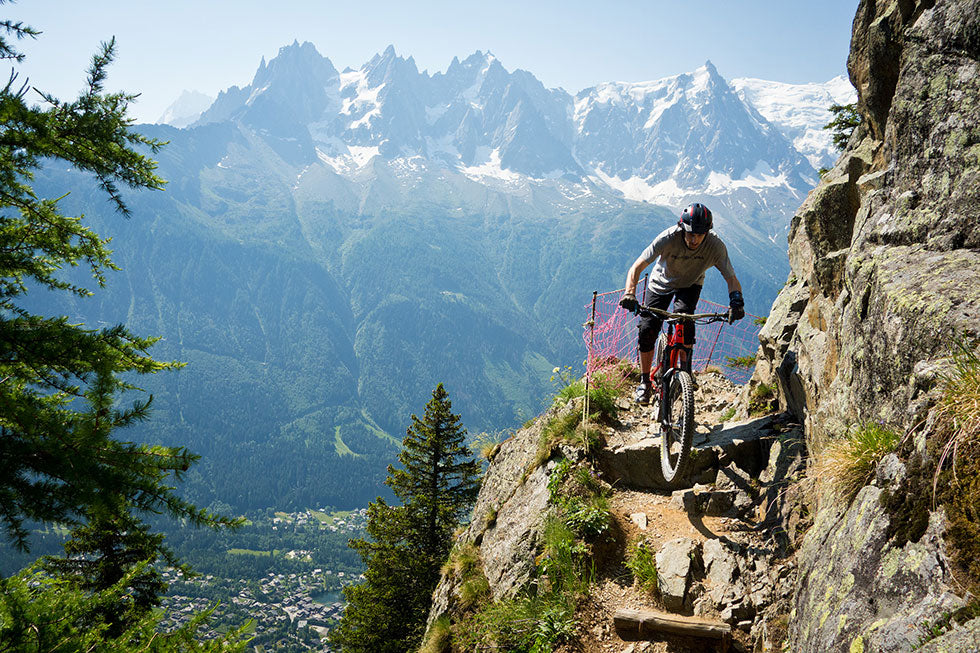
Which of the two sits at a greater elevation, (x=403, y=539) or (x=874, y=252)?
(x=874, y=252)

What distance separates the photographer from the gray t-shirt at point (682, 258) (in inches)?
322

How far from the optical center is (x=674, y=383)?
7.88 metres

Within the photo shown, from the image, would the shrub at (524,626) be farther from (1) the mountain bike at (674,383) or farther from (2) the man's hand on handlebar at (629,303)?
(2) the man's hand on handlebar at (629,303)

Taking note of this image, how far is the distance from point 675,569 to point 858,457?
2944mm

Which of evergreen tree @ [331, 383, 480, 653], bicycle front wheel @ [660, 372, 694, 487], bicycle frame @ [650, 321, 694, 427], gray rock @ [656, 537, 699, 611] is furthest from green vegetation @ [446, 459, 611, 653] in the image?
evergreen tree @ [331, 383, 480, 653]

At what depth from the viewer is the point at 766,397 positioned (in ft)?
30.7

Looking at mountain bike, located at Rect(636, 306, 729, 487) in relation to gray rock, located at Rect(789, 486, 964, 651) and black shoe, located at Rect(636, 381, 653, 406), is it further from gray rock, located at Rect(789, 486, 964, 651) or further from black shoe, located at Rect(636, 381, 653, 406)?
gray rock, located at Rect(789, 486, 964, 651)

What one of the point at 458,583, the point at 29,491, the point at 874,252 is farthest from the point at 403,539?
the point at 874,252

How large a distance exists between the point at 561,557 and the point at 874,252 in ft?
17.9

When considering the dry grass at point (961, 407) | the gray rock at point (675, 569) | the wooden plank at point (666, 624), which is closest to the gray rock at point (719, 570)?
the gray rock at point (675, 569)

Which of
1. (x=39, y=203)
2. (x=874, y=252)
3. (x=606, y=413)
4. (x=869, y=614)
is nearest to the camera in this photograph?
(x=869, y=614)

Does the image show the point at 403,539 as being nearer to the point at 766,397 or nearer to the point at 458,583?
the point at 458,583

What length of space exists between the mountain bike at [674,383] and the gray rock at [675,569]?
118 cm

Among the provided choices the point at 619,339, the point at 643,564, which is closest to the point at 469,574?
the point at 643,564
